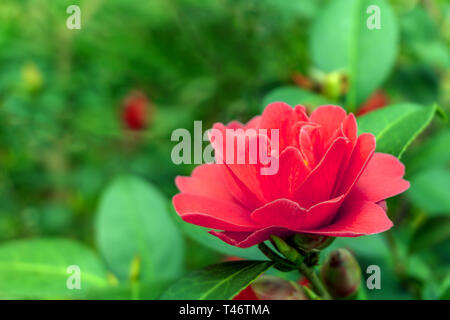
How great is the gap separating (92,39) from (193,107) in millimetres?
516

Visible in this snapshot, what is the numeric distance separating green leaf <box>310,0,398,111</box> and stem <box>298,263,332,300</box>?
1.02 feet

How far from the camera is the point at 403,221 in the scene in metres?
1.13

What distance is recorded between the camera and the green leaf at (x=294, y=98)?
727mm

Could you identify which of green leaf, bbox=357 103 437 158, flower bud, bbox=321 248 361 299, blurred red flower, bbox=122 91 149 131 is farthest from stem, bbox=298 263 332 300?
blurred red flower, bbox=122 91 149 131

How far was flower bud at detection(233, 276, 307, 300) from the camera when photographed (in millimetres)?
496

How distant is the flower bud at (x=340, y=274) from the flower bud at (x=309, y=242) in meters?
0.08

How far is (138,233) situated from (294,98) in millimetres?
323

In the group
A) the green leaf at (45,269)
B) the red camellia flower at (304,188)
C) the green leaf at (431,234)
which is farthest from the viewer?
the green leaf at (431,234)

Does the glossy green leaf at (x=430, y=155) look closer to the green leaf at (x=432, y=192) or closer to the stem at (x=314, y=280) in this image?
the green leaf at (x=432, y=192)

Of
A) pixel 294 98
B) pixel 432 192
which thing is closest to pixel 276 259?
pixel 294 98

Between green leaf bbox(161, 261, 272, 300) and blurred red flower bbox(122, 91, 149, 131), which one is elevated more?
blurred red flower bbox(122, 91, 149, 131)

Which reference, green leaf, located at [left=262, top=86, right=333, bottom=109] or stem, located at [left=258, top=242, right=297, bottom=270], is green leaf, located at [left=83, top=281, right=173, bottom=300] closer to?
stem, located at [left=258, top=242, right=297, bottom=270]

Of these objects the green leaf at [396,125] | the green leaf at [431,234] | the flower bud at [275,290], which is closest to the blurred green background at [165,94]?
the green leaf at [431,234]
